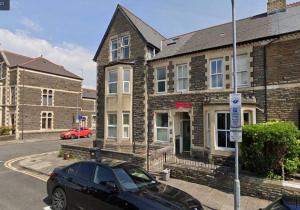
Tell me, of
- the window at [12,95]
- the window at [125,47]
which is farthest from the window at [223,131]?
the window at [12,95]

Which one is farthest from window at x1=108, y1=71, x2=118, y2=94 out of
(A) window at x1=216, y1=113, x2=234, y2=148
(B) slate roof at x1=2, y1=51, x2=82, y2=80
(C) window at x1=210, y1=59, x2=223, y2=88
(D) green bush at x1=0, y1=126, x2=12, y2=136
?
(D) green bush at x1=0, y1=126, x2=12, y2=136

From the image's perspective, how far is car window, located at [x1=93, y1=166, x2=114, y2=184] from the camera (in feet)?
20.7

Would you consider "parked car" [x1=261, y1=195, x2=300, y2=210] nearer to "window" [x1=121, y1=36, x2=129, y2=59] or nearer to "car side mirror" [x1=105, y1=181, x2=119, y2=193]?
"car side mirror" [x1=105, y1=181, x2=119, y2=193]

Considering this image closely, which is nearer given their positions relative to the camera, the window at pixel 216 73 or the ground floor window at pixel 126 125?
the window at pixel 216 73

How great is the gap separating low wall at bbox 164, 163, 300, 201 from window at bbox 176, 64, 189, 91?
6038 mm

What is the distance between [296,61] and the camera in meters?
12.0

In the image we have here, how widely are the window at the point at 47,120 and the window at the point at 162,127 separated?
80.2 feet

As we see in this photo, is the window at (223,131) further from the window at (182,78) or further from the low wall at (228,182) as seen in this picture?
the low wall at (228,182)

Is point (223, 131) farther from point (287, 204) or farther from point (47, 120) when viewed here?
point (47, 120)

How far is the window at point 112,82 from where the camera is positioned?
720 inches

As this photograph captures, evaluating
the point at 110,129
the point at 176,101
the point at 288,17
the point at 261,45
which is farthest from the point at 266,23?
the point at 110,129

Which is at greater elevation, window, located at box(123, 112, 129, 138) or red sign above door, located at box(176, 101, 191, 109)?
red sign above door, located at box(176, 101, 191, 109)

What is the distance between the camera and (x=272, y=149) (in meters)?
9.28

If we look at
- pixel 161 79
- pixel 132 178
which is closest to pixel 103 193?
pixel 132 178
